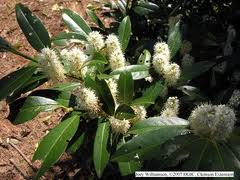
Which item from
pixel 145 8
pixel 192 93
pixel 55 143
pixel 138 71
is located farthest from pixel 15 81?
pixel 145 8

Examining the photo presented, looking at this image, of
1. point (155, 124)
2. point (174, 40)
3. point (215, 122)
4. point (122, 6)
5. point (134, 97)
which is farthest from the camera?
point (122, 6)

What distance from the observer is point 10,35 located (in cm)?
480

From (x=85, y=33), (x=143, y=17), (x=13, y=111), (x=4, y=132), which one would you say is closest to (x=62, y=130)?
(x=13, y=111)

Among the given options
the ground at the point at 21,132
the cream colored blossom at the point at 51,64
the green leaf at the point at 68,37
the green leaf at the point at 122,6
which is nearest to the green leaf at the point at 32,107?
the cream colored blossom at the point at 51,64

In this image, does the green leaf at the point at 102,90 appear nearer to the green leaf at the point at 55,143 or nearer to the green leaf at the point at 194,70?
the green leaf at the point at 55,143

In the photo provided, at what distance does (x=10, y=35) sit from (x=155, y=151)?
3598 mm

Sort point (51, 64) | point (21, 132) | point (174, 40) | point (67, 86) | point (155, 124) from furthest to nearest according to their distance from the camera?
point (21, 132)
point (174, 40)
point (67, 86)
point (51, 64)
point (155, 124)

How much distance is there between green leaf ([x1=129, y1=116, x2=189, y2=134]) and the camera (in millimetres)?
1652

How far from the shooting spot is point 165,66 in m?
1.90

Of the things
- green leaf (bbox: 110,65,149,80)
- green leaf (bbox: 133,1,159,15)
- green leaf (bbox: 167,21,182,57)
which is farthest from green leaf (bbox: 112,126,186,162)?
green leaf (bbox: 133,1,159,15)

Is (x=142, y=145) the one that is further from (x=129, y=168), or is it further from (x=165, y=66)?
(x=165, y=66)

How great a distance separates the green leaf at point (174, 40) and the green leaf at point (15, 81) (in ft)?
2.22

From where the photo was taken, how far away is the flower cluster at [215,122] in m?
1.48

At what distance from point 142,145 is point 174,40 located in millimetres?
729
